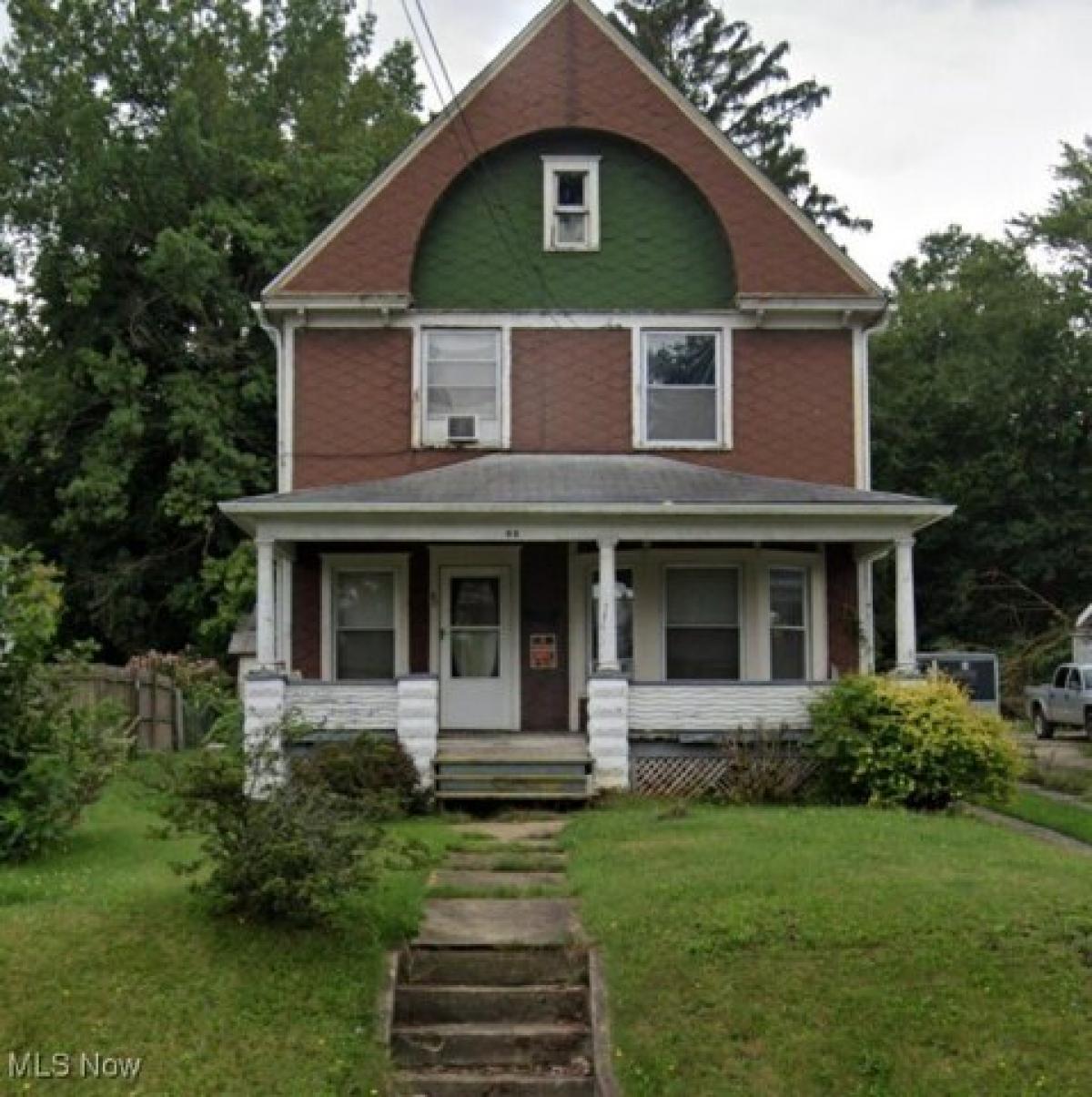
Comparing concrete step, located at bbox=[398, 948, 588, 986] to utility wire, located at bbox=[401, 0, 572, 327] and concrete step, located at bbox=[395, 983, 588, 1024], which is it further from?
utility wire, located at bbox=[401, 0, 572, 327]

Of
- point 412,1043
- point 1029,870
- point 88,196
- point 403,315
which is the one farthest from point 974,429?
point 412,1043

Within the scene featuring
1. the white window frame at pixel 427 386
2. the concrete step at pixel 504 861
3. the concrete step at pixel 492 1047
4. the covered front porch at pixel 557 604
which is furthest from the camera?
the white window frame at pixel 427 386

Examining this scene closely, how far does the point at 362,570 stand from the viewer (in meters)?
17.6

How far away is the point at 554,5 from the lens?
18.3 m

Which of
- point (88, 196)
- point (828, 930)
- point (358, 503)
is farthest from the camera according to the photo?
point (88, 196)

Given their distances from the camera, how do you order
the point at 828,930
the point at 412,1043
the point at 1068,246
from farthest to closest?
the point at 1068,246, the point at 828,930, the point at 412,1043

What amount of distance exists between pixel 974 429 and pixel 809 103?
1178cm

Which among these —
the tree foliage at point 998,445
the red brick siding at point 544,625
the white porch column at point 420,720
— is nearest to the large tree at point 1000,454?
the tree foliage at point 998,445

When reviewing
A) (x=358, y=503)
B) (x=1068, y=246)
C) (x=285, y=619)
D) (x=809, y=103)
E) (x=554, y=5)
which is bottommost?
(x=285, y=619)

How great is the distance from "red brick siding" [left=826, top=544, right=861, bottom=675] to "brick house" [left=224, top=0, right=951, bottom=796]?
32 millimetres

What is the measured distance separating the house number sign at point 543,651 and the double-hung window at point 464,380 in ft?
8.62

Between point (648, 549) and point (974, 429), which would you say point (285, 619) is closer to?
point (648, 549)

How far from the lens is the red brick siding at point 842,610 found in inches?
687

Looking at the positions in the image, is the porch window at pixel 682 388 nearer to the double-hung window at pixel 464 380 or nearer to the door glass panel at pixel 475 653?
the double-hung window at pixel 464 380
